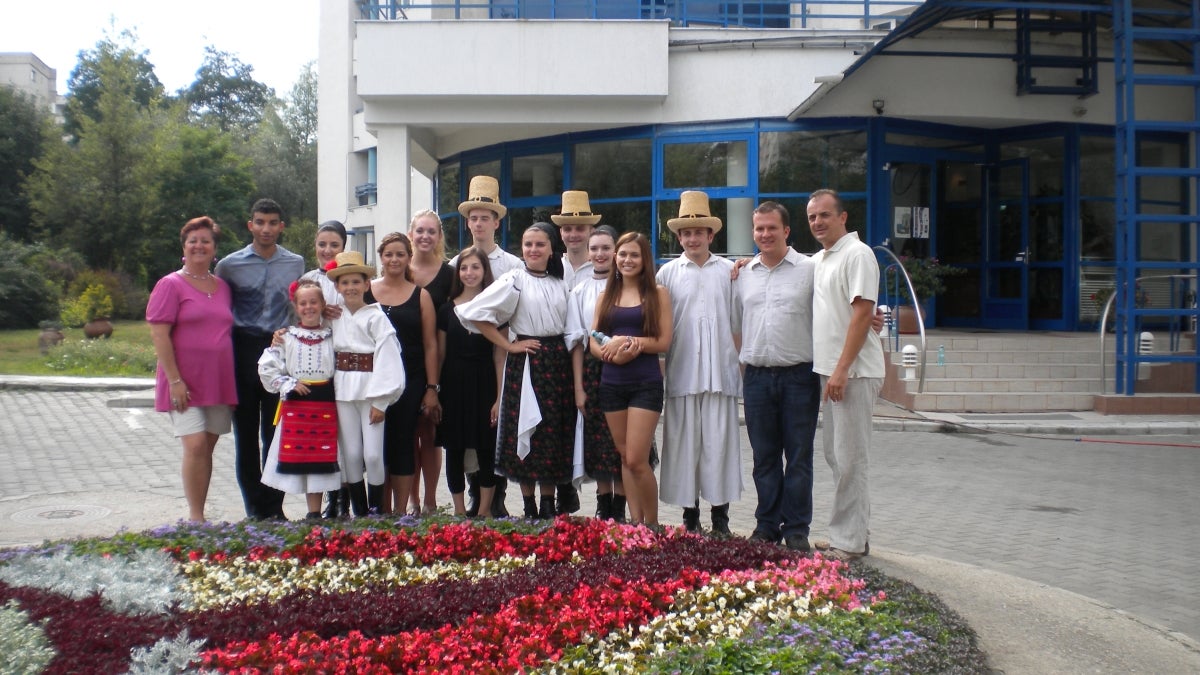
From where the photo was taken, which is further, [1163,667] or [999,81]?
[999,81]

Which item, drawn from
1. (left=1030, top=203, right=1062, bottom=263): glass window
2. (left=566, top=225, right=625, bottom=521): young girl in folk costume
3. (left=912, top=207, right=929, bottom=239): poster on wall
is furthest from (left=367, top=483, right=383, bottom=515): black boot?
(left=1030, top=203, right=1062, bottom=263): glass window

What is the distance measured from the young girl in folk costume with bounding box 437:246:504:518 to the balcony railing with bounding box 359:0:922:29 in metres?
11.1

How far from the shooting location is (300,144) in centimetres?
5847

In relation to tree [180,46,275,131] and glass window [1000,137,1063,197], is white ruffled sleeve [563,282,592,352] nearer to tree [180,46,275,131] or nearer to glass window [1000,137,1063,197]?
glass window [1000,137,1063,197]

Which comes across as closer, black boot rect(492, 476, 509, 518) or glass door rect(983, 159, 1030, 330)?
black boot rect(492, 476, 509, 518)

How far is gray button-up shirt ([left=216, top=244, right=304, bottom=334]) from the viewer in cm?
671

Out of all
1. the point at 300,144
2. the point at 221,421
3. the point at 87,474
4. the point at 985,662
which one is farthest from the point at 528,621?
the point at 300,144

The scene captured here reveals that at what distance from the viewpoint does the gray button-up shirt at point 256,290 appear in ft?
22.0

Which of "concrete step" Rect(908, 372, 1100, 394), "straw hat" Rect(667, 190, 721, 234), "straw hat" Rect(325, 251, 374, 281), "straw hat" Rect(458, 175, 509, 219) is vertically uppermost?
"straw hat" Rect(458, 175, 509, 219)

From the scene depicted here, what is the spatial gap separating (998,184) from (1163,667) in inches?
589

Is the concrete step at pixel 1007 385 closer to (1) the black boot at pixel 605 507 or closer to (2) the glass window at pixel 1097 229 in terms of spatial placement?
(2) the glass window at pixel 1097 229

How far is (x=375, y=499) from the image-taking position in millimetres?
6680

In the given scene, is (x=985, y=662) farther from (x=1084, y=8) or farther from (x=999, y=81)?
(x=999, y=81)

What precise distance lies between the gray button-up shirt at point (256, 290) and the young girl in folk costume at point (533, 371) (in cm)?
116
